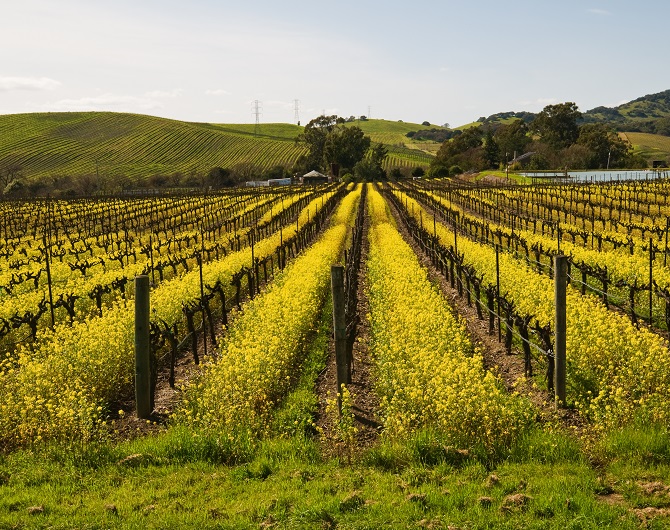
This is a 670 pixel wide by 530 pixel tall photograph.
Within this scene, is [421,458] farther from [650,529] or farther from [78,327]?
[78,327]

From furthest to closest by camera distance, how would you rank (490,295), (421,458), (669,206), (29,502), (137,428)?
1. (669,206)
2. (490,295)
3. (137,428)
4. (421,458)
5. (29,502)

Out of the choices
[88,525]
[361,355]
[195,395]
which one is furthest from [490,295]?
[88,525]

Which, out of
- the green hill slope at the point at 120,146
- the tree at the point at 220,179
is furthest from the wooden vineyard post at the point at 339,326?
the green hill slope at the point at 120,146

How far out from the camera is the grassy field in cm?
12900

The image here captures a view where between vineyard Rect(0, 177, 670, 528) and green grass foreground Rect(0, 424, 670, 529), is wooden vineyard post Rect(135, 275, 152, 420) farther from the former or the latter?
green grass foreground Rect(0, 424, 670, 529)

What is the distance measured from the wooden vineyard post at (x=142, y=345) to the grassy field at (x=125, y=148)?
11836 cm

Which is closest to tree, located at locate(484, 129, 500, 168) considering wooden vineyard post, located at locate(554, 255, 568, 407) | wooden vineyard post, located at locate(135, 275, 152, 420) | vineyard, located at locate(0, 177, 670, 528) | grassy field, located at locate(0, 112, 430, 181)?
grassy field, located at locate(0, 112, 430, 181)

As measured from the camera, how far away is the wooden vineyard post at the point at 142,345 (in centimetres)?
865

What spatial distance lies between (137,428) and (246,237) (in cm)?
2853

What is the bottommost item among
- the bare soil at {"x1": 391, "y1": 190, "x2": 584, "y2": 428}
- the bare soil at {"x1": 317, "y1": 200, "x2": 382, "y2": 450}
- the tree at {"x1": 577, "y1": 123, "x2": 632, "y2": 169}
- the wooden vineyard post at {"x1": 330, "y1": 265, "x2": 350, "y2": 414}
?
the bare soil at {"x1": 317, "y1": 200, "x2": 382, "y2": 450}

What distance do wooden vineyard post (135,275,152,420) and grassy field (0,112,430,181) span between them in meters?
118

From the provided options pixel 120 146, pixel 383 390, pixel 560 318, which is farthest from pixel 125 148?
pixel 560 318

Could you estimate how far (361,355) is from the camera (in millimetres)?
12266

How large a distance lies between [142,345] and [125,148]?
146 metres
